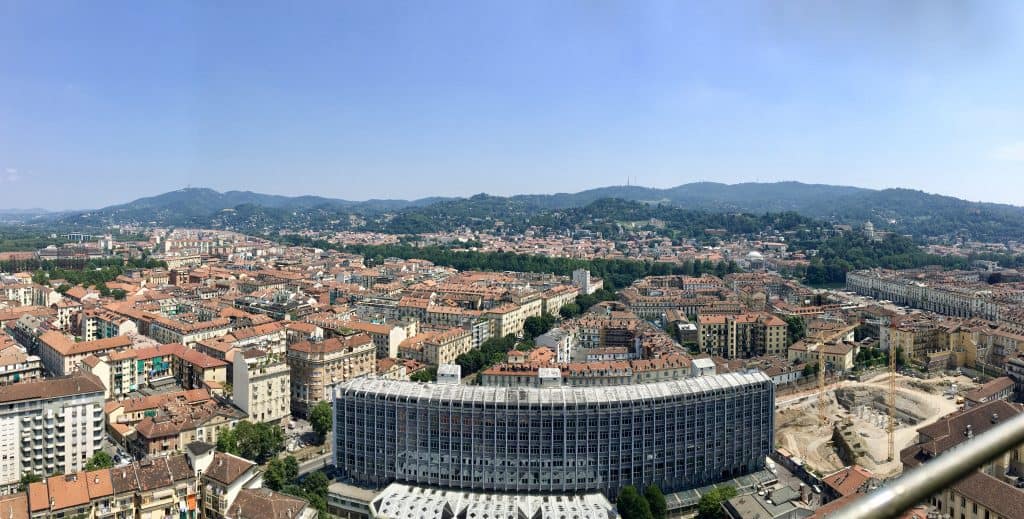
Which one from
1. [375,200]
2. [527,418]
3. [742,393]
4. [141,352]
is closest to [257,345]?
[141,352]

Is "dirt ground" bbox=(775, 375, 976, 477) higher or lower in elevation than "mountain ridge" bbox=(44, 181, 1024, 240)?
lower

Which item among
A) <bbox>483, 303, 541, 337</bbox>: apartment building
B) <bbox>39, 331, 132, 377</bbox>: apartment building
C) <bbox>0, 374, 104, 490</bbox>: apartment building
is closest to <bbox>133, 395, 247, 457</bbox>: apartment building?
<bbox>0, 374, 104, 490</bbox>: apartment building

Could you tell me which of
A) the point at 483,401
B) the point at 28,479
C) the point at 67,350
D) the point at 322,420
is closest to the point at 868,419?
the point at 483,401

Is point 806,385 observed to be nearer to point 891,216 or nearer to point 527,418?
point 527,418

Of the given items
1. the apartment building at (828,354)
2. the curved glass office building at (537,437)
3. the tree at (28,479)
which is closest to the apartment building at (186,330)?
Result: the tree at (28,479)

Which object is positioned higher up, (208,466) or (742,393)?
(742,393)

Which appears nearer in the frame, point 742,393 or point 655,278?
point 742,393

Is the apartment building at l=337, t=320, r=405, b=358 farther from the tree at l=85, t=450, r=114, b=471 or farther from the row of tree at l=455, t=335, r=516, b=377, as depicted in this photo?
the tree at l=85, t=450, r=114, b=471
